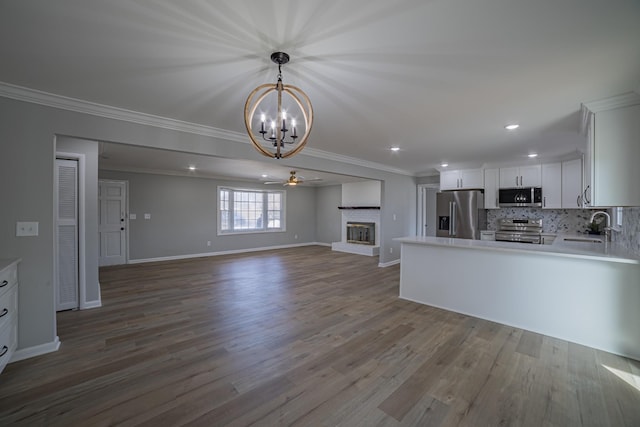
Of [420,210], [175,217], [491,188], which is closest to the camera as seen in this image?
[491,188]

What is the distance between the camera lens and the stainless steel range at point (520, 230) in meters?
5.34

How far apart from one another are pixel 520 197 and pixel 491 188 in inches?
22.8

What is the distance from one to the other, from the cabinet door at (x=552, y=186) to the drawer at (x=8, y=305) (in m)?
7.61

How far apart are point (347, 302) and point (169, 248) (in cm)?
555

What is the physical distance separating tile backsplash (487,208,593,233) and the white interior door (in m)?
8.88

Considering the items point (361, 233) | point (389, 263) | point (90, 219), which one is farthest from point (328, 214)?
point (90, 219)

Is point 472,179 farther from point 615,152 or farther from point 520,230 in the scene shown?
point 615,152

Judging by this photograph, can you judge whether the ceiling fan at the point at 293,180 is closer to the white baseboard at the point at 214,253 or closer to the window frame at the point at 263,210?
the window frame at the point at 263,210

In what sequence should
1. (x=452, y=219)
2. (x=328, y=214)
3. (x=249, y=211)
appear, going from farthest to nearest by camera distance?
(x=328, y=214)
(x=249, y=211)
(x=452, y=219)

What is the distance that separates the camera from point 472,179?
619 centimetres

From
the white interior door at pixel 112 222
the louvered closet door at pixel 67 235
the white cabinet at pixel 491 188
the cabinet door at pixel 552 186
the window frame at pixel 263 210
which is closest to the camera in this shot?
the louvered closet door at pixel 67 235

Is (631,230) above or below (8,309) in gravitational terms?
above

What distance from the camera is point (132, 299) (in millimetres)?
4023

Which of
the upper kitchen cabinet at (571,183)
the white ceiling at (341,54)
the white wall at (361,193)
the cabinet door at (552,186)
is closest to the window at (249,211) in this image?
the white wall at (361,193)
